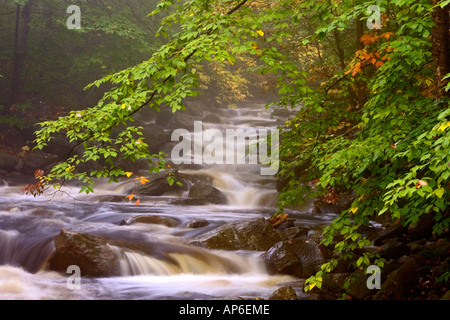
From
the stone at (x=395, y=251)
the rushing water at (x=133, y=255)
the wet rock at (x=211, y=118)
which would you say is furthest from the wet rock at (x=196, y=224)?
the wet rock at (x=211, y=118)

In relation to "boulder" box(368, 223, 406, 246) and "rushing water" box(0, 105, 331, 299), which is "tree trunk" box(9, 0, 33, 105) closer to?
"rushing water" box(0, 105, 331, 299)

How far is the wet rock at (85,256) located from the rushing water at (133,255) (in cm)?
16

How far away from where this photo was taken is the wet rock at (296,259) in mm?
8039

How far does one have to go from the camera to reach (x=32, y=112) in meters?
19.2

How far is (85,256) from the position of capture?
7957 millimetres

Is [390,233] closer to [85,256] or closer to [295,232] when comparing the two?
[295,232]

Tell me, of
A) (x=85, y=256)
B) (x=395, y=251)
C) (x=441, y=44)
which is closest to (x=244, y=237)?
(x=395, y=251)

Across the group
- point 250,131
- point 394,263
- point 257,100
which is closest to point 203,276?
point 394,263

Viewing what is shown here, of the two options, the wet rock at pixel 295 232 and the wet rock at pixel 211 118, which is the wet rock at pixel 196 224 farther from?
the wet rock at pixel 211 118

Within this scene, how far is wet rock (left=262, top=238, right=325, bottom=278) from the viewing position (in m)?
8.04

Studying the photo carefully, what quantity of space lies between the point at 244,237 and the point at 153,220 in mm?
2833

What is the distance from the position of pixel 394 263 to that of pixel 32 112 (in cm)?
1729
